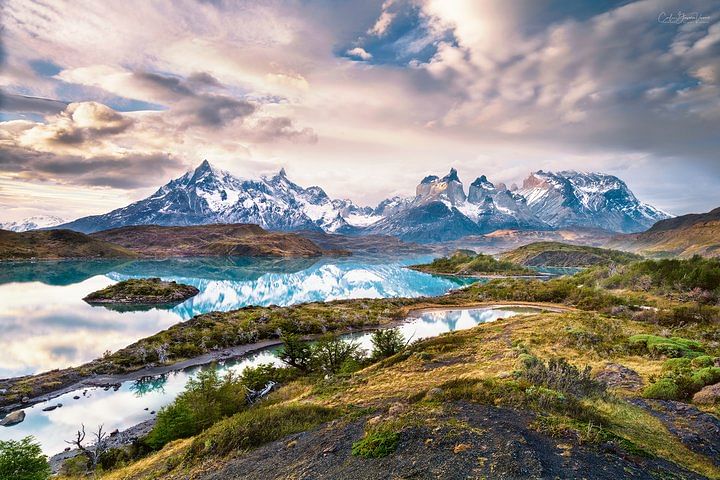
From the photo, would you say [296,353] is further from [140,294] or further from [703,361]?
[140,294]

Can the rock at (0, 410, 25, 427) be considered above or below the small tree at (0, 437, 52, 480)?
below

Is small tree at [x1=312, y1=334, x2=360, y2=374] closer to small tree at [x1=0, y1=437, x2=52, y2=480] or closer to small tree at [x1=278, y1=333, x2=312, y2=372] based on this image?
small tree at [x1=278, y1=333, x2=312, y2=372]

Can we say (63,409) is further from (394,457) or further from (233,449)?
(394,457)

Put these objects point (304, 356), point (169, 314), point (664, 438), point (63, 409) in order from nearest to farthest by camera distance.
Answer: point (664, 438) → point (63, 409) → point (304, 356) → point (169, 314)

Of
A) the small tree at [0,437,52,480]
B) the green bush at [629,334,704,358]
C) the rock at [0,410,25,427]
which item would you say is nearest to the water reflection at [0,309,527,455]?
the rock at [0,410,25,427]

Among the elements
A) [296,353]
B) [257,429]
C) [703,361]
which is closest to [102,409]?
[296,353]

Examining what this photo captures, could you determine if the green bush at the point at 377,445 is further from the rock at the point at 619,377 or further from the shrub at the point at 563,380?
the rock at the point at 619,377

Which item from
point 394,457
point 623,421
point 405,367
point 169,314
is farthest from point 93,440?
point 169,314
